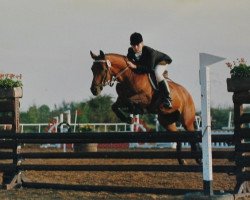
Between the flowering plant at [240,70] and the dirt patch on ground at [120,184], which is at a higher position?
the flowering plant at [240,70]

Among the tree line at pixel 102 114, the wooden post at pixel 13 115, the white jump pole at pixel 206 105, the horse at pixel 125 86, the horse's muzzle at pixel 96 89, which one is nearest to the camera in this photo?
the white jump pole at pixel 206 105

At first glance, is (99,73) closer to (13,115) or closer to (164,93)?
(164,93)

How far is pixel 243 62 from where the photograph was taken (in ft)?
26.1

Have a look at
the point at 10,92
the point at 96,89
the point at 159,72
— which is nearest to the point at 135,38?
the point at 159,72

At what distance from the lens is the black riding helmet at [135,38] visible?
29.7 ft

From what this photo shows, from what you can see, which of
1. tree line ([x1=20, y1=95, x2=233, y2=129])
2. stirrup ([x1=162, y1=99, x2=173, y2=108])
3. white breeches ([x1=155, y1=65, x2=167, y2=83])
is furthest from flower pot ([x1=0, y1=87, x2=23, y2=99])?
tree line ([x1=20, y1=95, x2=233, y2=129])

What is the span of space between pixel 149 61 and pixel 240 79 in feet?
5.30

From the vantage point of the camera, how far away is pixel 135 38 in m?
9.07

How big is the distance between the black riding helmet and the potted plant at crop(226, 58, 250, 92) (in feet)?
5.97

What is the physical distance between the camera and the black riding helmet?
29.7ft

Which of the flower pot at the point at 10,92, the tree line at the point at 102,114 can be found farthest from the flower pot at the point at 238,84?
the tree line at the point at 102,114

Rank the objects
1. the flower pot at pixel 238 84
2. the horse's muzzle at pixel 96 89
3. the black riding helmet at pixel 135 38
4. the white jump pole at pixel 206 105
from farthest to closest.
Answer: the black riding helmet at pixel 135 38 → the horse's muzzle at pixel 96 89 → the flower pot at pixel 238 84 → the white jump pole at pixel 206 105

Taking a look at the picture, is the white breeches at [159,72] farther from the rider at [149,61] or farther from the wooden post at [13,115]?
the wooden post at [13,115]

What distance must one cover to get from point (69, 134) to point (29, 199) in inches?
59.5
